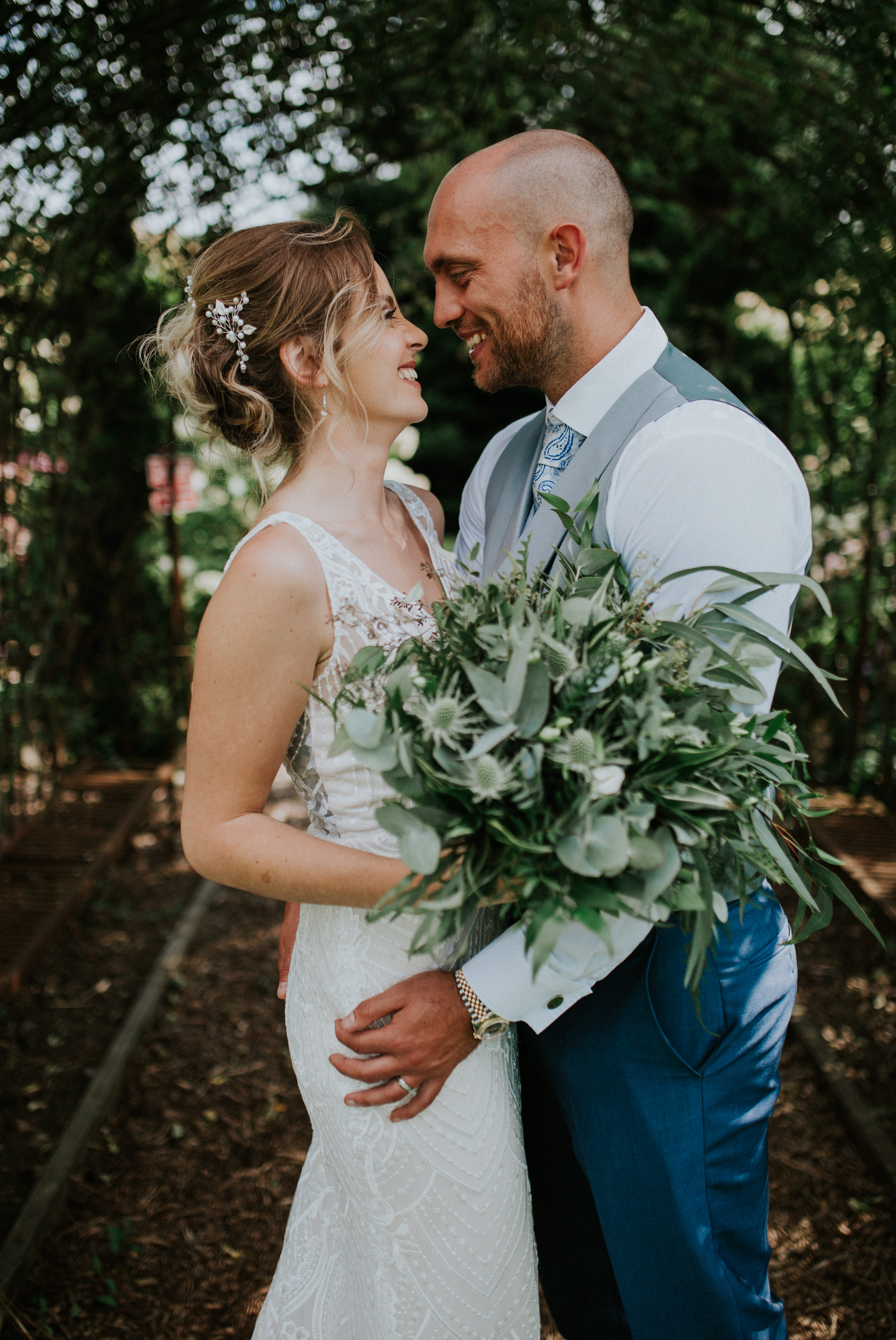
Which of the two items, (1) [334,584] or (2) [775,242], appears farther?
(2) [775,242]

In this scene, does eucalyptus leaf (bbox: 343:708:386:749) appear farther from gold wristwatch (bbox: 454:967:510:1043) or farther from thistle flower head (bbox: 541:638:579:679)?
gold wristwatch (bbox: 454:967:510:1043)

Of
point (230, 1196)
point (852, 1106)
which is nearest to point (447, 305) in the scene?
point (230, 1196)

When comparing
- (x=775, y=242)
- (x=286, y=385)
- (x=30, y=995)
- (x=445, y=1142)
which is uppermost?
(x=775, y=242)

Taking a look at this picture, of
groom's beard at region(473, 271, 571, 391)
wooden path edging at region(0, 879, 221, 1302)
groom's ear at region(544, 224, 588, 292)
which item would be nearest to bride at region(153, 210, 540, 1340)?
groom's beard at region(473, 271, 571, 391)

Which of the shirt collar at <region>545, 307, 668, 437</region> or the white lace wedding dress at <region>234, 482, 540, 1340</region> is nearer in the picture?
the white lace wedding dress at <region>234, 482, 540, 1340</region>

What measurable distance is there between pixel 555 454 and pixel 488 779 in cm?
119

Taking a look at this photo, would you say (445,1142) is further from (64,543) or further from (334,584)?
(64,543)

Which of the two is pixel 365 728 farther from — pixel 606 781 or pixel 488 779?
pixel 606 781

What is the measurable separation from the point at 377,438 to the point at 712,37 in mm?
3347

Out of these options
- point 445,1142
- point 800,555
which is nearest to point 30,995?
point 445,1142

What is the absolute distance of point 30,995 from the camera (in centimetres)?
391

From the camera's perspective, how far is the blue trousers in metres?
1.63

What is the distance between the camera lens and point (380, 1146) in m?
1.64

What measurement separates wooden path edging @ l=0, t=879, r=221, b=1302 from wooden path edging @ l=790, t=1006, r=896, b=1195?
7.44 feet
